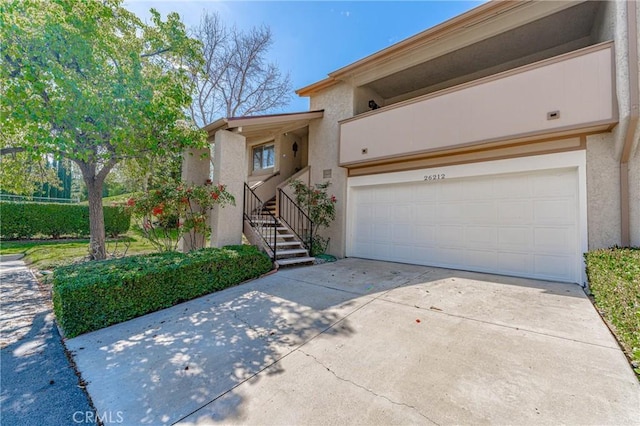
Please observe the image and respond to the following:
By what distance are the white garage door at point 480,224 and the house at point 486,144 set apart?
3cm

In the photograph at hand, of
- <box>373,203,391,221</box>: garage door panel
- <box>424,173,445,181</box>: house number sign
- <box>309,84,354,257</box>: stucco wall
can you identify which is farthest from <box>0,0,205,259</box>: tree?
<box>424,173,445,181</box>: house number sign

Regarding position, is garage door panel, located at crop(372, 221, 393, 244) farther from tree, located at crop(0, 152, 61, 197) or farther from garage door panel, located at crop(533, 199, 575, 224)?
tree, located at crop(0, 152, 61, 197)

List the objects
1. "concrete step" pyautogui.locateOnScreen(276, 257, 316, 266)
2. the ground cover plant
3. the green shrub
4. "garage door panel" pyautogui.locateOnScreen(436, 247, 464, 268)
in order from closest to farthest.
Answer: the green shrub
"garage door panel" pyautogui.locateOnScreen(436, 247, 464, 268)
"concrete step" pyautogui.locateOnScreen(276, 257, 316, 266)
the ground cover plant

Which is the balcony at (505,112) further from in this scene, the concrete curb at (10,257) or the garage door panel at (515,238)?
the concrete curb at (10,257)

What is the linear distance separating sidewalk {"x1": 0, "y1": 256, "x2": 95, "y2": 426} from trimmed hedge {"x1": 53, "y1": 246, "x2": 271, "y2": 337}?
32 cm

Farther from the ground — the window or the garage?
the window

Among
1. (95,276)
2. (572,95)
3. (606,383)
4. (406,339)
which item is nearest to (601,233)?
(572,95)

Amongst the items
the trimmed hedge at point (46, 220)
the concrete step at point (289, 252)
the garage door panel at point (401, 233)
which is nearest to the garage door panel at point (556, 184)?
the garage door panel at point (401, 233)

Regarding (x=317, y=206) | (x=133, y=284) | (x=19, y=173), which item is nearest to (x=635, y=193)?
(x=317, y=206)

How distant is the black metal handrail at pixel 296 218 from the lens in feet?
29.4

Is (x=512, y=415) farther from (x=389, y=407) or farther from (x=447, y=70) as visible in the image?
(x=447, y=70)

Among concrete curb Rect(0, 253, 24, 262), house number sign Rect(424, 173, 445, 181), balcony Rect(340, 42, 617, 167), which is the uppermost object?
balcony Rect(340, 42, 617, 167)

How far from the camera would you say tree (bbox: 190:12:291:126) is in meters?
16.1

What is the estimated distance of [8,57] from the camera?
4.83 meters
